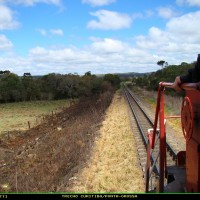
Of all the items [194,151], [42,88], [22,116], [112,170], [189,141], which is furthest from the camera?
[42,88]

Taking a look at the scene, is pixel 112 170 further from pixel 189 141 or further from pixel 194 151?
pixel 194 151

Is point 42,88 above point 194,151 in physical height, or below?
below

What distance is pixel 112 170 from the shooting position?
38.7ft

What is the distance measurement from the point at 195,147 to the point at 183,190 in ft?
2.83

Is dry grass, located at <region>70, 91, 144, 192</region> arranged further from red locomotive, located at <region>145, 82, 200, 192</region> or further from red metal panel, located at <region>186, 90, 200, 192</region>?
red metal panel, located at <region>186, 90, 200, 192</region>

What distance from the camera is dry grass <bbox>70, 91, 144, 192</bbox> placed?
991 cm

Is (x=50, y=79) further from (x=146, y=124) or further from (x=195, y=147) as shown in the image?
(x=195, y=147)

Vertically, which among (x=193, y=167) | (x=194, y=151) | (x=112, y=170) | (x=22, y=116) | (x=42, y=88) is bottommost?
(x=22, y=116)

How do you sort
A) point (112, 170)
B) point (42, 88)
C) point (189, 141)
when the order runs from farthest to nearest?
1. point (42, 88)
2. point (112, 170)
3. point (189, 141)

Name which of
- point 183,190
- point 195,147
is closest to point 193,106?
point 195,147

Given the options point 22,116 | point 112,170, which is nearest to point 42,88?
point 22,116

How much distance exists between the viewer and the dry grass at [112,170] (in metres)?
9.91

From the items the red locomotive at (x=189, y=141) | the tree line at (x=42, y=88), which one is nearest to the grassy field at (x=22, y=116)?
the tree line at (x=42, y=88)

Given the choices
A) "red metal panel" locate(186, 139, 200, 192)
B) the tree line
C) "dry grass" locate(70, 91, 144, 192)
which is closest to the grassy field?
the tree line
